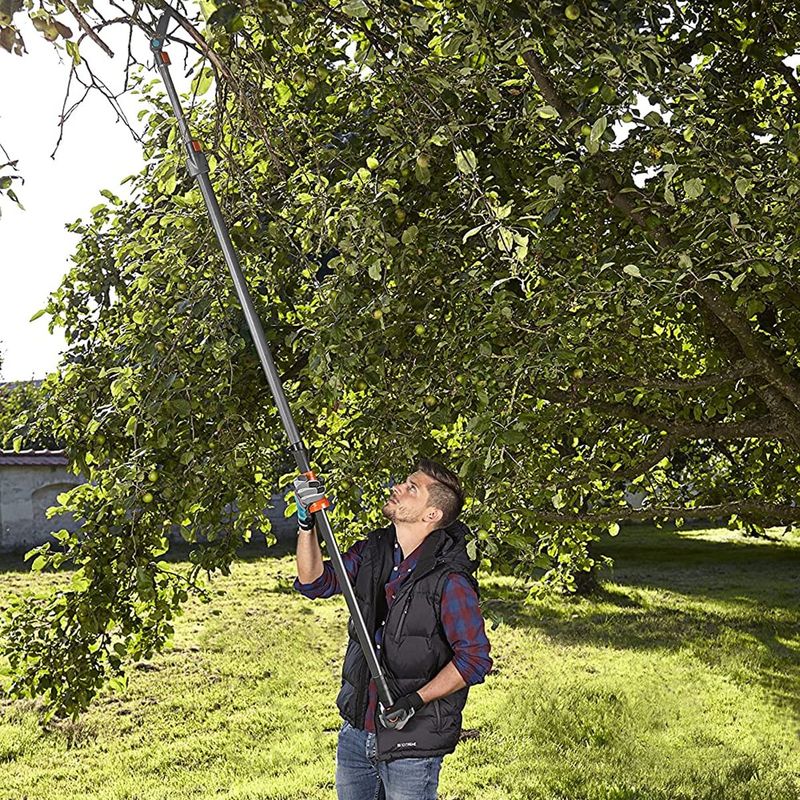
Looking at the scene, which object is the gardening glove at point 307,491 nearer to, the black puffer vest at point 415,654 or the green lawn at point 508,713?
the black puffer vest at point 415,654

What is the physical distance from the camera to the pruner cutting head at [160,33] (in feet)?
8.83

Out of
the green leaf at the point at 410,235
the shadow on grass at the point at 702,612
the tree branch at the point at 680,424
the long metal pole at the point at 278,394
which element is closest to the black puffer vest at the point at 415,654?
the long metal pole at the point at 278,394

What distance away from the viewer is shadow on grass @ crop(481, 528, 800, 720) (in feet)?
38.3

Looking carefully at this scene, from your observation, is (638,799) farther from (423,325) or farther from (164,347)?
(164,347)

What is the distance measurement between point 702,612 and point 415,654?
12.5m

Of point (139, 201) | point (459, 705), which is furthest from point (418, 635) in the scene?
point (139, 201)

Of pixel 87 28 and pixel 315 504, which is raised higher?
pixel 87 28

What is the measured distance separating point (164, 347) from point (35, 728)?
648 cm

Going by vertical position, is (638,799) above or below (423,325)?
below

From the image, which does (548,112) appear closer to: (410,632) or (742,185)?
(742,185)

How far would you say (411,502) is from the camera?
3.45 meters

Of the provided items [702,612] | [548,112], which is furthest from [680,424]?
[702,612]

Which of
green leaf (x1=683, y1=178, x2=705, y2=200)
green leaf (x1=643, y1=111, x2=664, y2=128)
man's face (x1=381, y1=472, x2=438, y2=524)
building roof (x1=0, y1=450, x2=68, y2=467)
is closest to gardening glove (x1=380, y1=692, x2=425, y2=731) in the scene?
man's face (x1=381, y1=472, x2=438, y2=524)

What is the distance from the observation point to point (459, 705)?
3244mm
